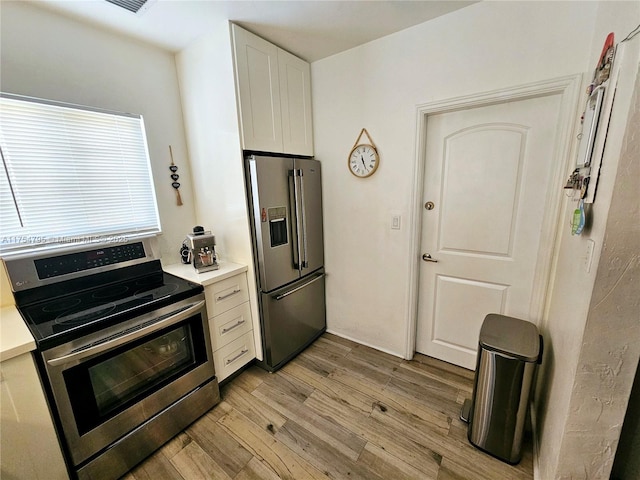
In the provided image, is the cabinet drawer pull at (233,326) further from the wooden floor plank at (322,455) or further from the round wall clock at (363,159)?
the round wall clock at (363,159)

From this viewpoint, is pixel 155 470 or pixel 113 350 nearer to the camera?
pixel 113 350

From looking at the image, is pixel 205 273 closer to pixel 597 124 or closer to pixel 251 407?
pixel 251 407

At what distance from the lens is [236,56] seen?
1.75m

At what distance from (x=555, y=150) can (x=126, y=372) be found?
276 cm

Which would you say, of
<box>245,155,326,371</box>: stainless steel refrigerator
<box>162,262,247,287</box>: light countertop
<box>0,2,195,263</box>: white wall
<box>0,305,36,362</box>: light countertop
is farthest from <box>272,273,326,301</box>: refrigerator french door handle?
<box>0,305,36,362</box>: light countertop

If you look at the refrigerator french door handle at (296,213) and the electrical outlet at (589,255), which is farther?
the refrigerator french door handle at (296,213)

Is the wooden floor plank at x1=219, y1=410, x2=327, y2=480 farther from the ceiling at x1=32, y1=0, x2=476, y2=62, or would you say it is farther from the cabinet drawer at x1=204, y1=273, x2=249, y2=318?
the ceiling at x1=32, y1=0, x2=476, y2=62

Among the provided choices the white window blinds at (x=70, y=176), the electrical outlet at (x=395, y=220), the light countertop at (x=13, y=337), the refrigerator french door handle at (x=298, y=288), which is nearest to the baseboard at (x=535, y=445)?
the electrical outlet at (x=395, y=220)

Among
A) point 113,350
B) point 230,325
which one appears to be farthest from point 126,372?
point 230,325

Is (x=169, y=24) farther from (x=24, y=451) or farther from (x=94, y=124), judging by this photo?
(x=24, y=451)

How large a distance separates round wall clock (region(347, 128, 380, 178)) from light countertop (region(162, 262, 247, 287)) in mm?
1200

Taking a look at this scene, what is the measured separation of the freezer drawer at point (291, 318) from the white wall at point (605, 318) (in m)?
1.71

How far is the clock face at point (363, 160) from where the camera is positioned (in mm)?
2113

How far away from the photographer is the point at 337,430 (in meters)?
1.69
